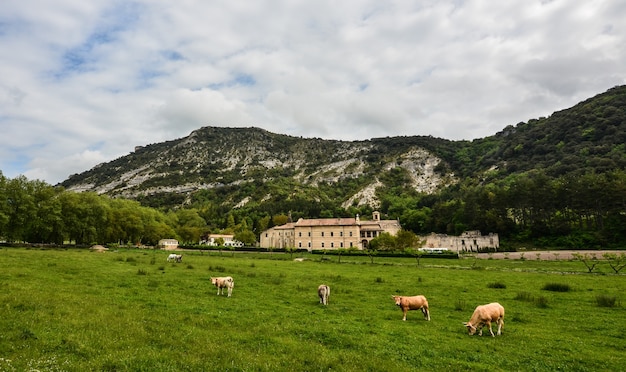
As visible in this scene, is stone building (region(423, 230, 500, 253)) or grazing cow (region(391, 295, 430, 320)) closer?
grazing cow (region(391, 295, 430, 320))

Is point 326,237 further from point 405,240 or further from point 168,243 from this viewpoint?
point 168,243

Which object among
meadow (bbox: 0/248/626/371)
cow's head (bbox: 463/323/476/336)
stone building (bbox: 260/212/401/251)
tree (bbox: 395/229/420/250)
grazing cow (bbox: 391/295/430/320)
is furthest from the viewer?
stone building (bbox: 260/212/401/251)

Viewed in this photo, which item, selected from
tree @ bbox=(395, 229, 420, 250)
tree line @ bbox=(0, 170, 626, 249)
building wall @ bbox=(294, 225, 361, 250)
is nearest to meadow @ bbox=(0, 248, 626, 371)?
tree @ bbox=(395, 229, 420, 250)

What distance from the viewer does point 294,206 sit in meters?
188

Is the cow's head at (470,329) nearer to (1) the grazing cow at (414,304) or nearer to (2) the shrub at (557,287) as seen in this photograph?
(1) the grazing cow at (414,304)

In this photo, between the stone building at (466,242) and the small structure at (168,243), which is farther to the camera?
the small structure at (168,243)

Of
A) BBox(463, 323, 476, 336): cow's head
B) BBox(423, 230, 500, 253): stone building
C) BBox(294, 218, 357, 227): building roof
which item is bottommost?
BBox(423, 230, 500, 253): stone building

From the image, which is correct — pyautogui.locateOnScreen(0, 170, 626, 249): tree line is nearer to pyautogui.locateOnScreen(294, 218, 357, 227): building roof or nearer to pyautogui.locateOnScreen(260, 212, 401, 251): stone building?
pyautogui.locateOnScreen(260, 212, 401, 251): stone building

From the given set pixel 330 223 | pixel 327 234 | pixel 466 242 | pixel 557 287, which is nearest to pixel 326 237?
pixel 327 234

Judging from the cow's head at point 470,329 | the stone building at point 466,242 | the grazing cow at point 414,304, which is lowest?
the stone building at point 466,242

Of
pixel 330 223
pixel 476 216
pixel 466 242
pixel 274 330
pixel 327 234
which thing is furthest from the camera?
pixel 327 234

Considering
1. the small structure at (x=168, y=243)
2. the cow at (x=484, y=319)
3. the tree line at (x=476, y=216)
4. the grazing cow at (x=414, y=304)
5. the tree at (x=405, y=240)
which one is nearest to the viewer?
the cow at (x=484, y=319)

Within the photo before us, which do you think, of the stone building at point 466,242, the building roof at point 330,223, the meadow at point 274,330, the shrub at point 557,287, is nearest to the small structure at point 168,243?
the building roof at point 330,223

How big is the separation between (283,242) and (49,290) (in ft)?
319
